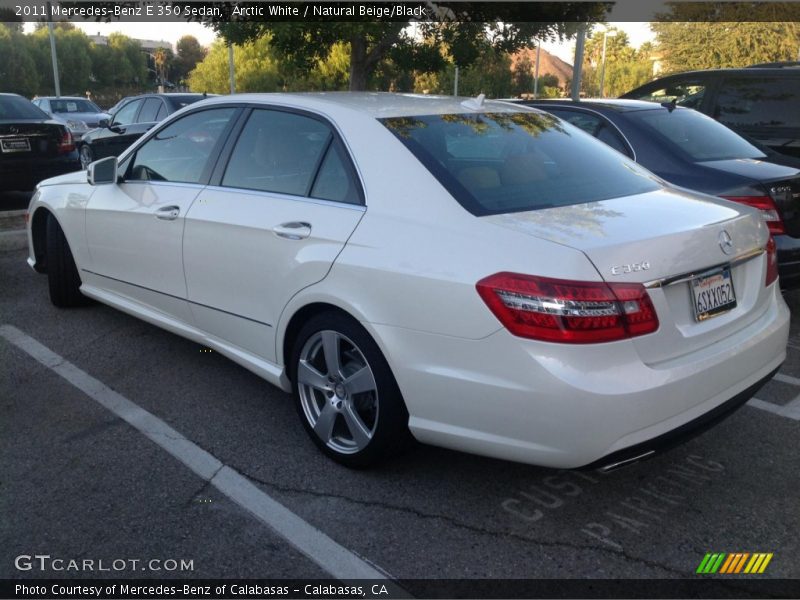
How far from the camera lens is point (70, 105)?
22.9 m

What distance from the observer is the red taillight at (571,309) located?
2537mm

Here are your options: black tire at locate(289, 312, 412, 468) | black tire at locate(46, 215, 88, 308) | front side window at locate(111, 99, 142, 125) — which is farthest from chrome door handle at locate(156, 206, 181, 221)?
front side window at locate(111, 99, 142, 125)

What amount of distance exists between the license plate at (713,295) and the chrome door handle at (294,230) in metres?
1.63

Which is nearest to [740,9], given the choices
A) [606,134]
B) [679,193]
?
[606,134]

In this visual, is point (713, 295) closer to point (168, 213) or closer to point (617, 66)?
point (168, 213)

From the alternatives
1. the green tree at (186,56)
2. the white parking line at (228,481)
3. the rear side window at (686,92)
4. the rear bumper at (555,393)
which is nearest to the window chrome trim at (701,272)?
the rear bumper at (555,393)

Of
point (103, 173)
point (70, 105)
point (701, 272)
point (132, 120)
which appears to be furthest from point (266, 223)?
point (70, 105)

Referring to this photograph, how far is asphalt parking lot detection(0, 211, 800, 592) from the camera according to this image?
2.74 meters

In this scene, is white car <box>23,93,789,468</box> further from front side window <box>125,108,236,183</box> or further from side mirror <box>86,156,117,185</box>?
side mirror <box>86,156,117,185</box>

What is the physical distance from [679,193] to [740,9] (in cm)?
2998

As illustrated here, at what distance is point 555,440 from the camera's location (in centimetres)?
261

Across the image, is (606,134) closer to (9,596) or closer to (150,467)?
(150,467)

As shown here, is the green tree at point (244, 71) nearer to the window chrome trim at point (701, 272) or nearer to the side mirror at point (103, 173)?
the side mirror at point (103, 173)

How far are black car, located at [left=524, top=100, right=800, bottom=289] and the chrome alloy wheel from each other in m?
2.89
